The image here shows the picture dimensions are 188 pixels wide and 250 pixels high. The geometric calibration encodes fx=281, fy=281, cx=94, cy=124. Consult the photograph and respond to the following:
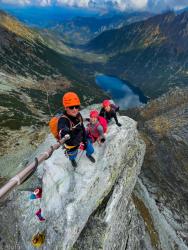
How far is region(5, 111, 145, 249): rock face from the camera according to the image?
1927cm

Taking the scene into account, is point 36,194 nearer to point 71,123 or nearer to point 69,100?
point 71,123

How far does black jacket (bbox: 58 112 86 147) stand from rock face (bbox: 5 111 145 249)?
10.6 ft

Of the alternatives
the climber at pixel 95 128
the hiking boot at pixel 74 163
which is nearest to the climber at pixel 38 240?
the hiking boot at pixel 74 163

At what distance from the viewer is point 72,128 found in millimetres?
18828

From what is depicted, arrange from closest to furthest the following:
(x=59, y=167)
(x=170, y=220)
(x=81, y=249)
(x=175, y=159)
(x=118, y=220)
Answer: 1. (x=81, y=249)
2. (x=59, y=167)
3. (x=118, y=220)
4. (x=170, y=220)
5. (x=175, y=159)

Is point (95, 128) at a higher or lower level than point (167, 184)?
higher

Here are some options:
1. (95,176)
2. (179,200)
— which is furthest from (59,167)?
(179,200)

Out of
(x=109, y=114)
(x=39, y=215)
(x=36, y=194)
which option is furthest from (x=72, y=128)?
(x=109, y=114)

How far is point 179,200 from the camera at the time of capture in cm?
6894

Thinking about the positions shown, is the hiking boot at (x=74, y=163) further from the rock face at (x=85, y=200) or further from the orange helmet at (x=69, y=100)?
the orange helmet at (x=69, y=100)

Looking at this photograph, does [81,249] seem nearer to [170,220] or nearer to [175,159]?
[170,220]

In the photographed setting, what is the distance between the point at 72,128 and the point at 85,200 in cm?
549

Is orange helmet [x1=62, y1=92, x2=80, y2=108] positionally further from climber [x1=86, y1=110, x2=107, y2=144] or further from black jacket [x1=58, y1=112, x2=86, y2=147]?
climber [x1=86, y1=110, x2=107, y2=144]

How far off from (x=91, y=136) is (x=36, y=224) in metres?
8.29
